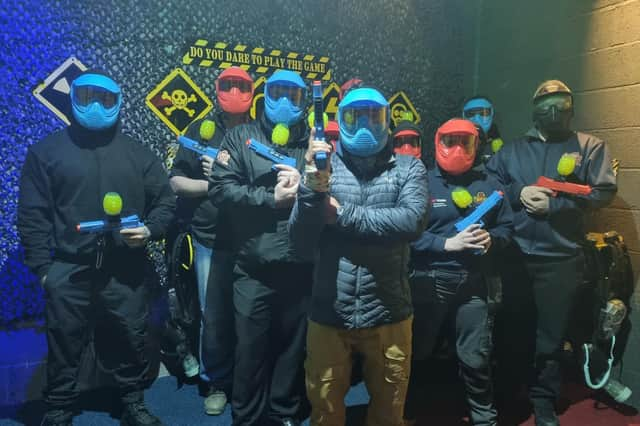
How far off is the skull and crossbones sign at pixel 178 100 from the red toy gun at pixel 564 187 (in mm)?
2687

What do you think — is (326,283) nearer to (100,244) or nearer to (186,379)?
(100,244)

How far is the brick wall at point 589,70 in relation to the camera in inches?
139

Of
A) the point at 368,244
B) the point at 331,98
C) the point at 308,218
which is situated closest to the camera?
the point at 308,218

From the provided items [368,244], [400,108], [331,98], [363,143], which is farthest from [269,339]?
[400,108]

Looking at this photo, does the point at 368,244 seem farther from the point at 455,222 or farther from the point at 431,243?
the point at 455,222

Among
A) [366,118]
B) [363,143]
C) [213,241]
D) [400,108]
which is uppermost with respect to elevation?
[400,108]

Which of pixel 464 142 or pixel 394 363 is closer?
pixel 394 363

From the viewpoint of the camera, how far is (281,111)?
109 inches

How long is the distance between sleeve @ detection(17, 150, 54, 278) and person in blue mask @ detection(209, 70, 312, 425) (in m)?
0.93

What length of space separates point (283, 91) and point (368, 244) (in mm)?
1141

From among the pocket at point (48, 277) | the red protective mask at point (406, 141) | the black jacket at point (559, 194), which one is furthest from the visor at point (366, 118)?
the pocket at point (48, 277)

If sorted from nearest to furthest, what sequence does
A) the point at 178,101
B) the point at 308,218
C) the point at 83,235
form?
1. the point at 308,218
2. the point at 83,235
3. the point at 178,101

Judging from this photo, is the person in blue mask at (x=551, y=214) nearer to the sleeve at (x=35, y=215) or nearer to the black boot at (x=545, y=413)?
the black boot at (x=545, y=413)

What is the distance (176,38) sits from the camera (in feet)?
12.1
